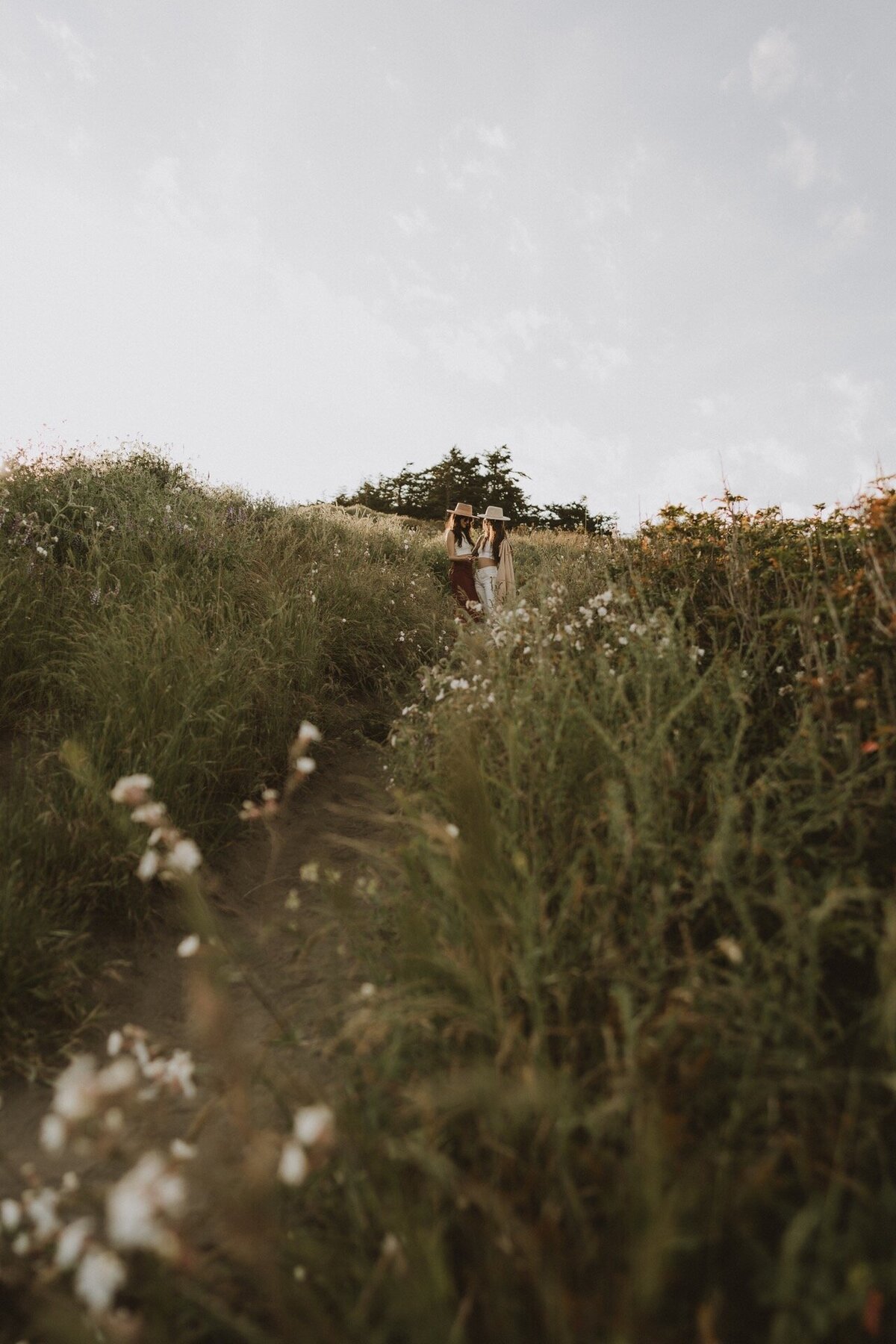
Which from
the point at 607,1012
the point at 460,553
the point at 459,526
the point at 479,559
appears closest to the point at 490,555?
the point at 479,559

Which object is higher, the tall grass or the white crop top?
the white crop top

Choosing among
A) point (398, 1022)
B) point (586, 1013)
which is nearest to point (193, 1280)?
point (398, 1022)

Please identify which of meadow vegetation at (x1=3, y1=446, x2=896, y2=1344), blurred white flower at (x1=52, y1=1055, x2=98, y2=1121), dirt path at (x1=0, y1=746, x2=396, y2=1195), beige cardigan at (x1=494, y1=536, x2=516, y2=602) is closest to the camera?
blurred white flower at (x1=52, y1=1055, x2=98, y2=1121)

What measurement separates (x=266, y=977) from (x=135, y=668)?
7.07ft

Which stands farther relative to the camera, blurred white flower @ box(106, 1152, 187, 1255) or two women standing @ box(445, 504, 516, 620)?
two women standing @ box(445, 504, 516, 620)

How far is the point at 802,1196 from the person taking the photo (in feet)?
4.84

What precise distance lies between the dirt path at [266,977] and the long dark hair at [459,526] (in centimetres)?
590

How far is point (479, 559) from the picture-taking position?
30.1 ft

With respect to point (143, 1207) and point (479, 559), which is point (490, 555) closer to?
point (479, 559)

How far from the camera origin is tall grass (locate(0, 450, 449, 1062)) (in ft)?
9.71

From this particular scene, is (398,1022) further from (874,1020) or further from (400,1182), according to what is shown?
(874,1020)

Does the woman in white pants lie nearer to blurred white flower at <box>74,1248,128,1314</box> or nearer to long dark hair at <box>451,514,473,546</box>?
long dark hair at <box>451,514,473,546</box>

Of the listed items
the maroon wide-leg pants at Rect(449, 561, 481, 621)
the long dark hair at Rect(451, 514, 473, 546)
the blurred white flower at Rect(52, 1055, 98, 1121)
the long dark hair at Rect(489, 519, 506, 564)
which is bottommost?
the blurred white flower at Rect(52, 1055, 98, 1121)

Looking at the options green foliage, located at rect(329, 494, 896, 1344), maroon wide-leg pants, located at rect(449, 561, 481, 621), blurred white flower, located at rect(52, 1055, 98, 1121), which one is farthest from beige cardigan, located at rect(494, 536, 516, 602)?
blurred white flower, located at rect(52, 1055, 98, 1121)
